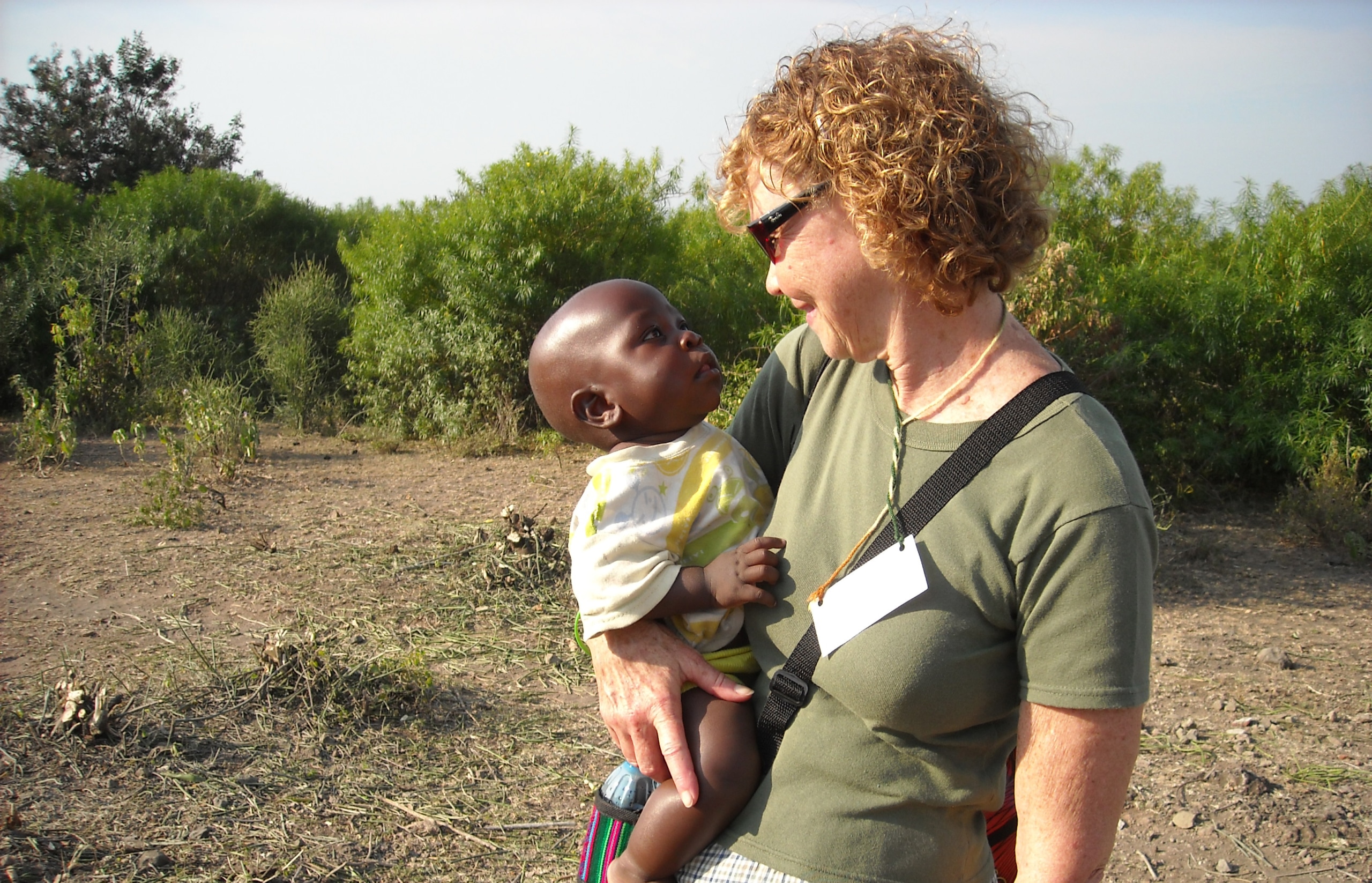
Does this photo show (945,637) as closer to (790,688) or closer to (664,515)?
(790,688)

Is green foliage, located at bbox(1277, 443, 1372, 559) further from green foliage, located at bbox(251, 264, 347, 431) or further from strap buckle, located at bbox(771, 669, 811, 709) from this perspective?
green foliage, located at bbox(251, 264, 347, 431)

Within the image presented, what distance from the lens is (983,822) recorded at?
159 cm

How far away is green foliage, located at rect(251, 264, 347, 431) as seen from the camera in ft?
34.9

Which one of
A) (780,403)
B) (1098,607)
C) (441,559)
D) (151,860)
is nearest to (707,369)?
(780,403)

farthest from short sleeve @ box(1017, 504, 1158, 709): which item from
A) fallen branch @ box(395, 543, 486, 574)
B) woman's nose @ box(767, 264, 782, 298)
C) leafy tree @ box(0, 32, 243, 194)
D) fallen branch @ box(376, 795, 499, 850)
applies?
leafy tree @ box(0, 32, 243, 194)

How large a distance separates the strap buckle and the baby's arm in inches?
4.5

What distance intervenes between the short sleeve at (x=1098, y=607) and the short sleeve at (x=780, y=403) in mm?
669

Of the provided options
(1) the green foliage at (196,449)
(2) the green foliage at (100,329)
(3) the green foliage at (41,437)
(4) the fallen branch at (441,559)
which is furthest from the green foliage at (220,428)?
(4) the fallen branch at (441,559)

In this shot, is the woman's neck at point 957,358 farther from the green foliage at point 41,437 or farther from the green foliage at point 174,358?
the green foliage at point 174,358

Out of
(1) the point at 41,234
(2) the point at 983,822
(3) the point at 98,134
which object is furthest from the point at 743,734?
(3) the point at 98,134

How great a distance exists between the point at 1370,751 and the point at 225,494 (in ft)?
22.8

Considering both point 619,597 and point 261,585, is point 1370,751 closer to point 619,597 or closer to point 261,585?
point 619,597

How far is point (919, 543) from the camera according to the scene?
4.80 feet

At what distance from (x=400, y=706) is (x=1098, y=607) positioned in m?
3.30
